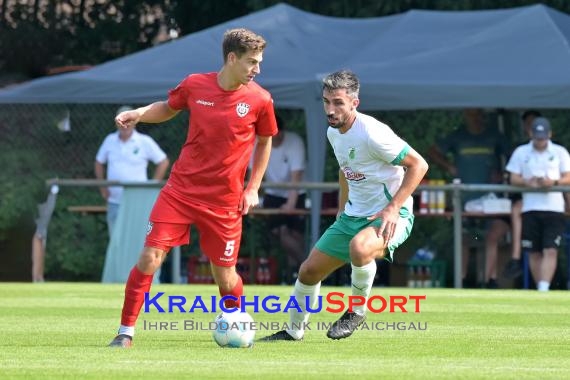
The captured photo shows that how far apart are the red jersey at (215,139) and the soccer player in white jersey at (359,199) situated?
52cm

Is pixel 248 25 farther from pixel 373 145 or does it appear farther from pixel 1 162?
pixel 373 145

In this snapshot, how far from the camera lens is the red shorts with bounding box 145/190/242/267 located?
9.13 metres

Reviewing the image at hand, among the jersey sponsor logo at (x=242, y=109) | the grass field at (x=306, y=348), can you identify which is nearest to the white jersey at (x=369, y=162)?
the jersey sponsor logo at (x=242, y=109)

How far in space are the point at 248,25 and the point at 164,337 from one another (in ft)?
35.7

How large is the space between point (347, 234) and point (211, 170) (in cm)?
107

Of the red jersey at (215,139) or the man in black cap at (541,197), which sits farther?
the man in black cap at (541,197)

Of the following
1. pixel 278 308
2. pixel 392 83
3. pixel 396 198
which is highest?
pixel 392 83

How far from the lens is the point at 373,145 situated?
30.6 feet

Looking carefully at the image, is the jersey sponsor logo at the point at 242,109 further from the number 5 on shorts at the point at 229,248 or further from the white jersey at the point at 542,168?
the white jersey at the point at 542,168

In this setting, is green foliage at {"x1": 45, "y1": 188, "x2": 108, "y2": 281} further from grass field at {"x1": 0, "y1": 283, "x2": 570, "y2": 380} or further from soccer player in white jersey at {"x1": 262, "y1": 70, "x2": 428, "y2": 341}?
soccer player in white jersey at {"x1": 262, "y1": 70, "x2": 428, "y2": 341}

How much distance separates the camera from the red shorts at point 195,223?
913cm

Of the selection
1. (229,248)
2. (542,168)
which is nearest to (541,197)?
(542,168)

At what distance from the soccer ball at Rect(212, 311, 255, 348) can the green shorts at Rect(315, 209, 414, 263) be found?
81cm

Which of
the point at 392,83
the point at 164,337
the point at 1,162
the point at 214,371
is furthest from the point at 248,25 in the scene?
the point at 214,371
